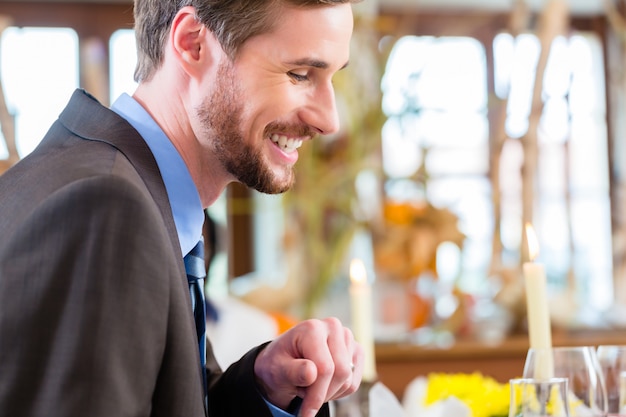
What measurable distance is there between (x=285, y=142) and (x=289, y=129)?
0.02 metres

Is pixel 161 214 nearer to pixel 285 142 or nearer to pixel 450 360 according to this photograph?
pixel 285 142

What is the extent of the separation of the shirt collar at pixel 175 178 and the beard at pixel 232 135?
53mm

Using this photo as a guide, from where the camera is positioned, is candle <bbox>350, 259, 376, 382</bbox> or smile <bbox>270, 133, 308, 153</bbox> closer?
smile <bbox>270, 133, 308, 153</bbox>

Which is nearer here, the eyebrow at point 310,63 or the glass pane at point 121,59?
the eyebrow at point 310,63

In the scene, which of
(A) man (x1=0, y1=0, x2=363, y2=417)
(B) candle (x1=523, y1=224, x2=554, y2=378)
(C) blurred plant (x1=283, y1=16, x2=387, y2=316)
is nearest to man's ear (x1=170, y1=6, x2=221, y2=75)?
(A) man (x1=0, y1=0, x2=363, y2=417)

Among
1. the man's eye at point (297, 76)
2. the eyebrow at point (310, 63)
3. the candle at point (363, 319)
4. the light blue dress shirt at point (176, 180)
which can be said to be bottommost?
the candle at point (363, 319)

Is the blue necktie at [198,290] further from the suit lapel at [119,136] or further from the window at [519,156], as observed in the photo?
the window at [519,156]

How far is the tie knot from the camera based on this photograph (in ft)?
3.48

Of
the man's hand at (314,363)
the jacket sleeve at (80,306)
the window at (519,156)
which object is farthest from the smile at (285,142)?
the window at (519,156)

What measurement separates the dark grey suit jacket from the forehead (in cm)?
30

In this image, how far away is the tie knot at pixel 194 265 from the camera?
1062 millimetres

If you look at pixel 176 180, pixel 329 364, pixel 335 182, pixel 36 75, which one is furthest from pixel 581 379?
pixel 36 75

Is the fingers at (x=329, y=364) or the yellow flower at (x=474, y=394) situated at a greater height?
the fingers at (x=329, y=364)

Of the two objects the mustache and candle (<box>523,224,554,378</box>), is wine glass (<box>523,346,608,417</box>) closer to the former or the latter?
candle (<box>523,224,554,378</box>)
